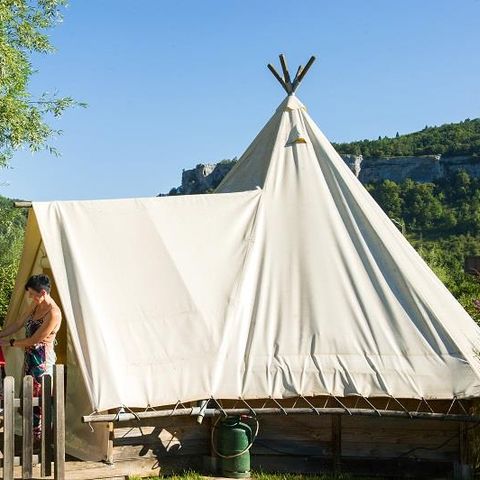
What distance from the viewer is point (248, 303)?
684 centimetres

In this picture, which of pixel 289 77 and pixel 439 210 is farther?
pixel 439 210

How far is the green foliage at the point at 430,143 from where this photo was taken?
1891 inches

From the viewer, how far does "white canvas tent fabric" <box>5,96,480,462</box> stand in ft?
20.7

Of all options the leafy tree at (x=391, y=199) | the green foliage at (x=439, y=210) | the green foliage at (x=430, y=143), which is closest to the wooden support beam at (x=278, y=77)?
the green foliage at (x=439, y=210)

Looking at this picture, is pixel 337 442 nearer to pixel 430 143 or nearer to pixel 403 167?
pixel 403 167

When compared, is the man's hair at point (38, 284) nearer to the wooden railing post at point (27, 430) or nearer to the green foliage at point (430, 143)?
the wooden railing post at point (27, 430)

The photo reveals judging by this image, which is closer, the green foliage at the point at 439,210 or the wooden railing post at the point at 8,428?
the wooden railing post at the point at 8,428

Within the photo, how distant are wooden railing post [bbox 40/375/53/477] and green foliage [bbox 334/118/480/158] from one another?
4383 cm

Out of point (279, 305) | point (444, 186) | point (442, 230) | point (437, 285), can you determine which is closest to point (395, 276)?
point (437, 285)

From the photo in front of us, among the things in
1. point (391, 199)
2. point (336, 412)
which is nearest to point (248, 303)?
point (336, 412)

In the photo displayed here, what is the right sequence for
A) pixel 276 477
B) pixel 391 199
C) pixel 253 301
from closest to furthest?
pixel 276 477
pixel 253 301
pixel 391 199

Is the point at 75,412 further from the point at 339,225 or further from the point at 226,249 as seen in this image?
the point at 339,225

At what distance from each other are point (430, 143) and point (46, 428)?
49014mm

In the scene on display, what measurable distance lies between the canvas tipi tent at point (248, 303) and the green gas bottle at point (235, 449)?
12.4 inches
